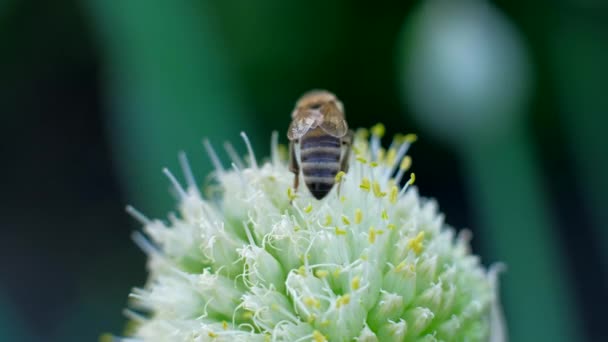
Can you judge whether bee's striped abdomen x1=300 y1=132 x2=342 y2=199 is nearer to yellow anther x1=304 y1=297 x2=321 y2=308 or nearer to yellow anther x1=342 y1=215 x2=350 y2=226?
yellow anther x1=342 y1=215 x2=350 y2=226

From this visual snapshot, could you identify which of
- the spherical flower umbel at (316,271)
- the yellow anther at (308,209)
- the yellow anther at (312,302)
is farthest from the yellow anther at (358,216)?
the yellow anther at (312,302)

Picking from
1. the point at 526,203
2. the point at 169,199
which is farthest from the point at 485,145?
the point at 169,199

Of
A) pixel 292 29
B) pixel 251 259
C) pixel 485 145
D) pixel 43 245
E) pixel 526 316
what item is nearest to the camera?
pixel 251 259

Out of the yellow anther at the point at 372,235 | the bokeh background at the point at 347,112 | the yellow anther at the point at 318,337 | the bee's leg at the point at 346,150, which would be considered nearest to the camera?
the yellow anther at the point at 318,337

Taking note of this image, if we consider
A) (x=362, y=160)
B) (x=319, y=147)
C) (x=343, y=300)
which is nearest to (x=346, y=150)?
(x=362, y=160)

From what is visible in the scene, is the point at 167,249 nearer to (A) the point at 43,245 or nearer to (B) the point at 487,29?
(B) the point at 487,29

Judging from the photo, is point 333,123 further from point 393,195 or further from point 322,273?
point 322,273

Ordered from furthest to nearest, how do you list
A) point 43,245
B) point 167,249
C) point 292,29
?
point 43,245, point 292,29, point 167,249

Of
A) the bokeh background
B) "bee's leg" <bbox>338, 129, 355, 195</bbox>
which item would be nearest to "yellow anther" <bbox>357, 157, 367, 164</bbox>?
"bee's leg" <bbox>338, 129, 355, 195</bbox>

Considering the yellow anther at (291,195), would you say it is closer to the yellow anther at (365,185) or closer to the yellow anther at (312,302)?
the yellow anther at (365,185)
